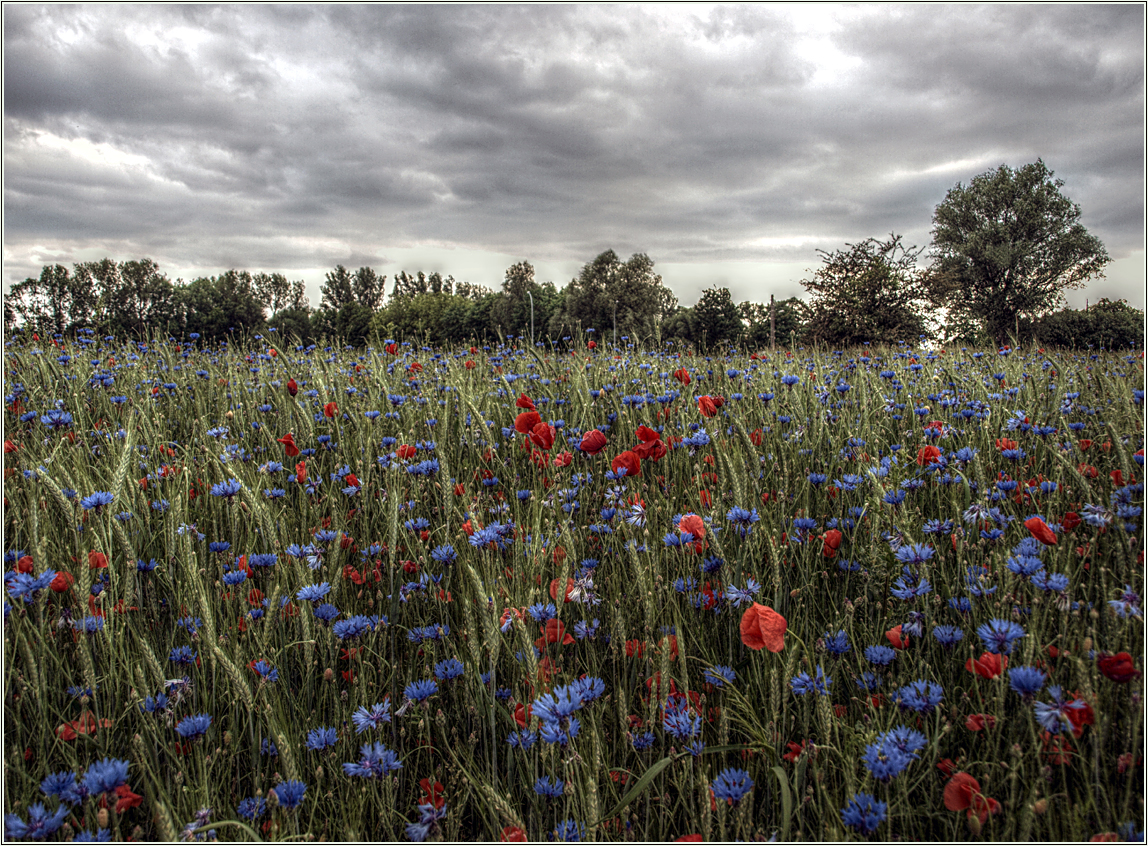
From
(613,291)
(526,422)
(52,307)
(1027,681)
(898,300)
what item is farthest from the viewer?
(613,291)

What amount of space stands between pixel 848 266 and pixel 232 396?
26831 mm

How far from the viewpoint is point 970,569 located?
65.3 inches

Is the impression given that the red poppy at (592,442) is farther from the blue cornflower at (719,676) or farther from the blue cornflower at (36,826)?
the blue cornflower at (36,826)

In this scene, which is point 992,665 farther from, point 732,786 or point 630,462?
point 630,462

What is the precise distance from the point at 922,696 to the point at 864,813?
30 centimetres

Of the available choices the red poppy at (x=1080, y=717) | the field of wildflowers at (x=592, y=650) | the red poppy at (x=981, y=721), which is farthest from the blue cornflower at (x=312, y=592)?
the red poppy at (x=1080, y=717)

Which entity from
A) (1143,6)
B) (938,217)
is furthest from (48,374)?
(938,217)

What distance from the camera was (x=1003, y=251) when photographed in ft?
86.7

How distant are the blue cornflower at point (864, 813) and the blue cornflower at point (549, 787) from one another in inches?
21.0

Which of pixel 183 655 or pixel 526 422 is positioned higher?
pixel 526 422

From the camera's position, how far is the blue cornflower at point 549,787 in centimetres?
123

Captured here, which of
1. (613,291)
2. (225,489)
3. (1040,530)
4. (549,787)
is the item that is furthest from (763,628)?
(613,291)

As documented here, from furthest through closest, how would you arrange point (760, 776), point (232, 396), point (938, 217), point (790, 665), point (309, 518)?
point (938, 217), point (232, 396), point (309, 518), point (760, 776), point (790, 665)

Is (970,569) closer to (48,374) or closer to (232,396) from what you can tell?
(232,396)
